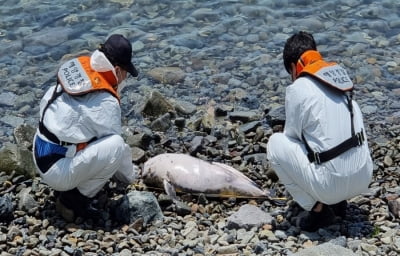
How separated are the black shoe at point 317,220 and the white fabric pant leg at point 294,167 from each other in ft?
0.26

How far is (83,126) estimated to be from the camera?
24.1ft

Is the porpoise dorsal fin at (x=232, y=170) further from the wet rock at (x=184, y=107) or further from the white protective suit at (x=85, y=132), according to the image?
the wet rock at (x=184, y=107)

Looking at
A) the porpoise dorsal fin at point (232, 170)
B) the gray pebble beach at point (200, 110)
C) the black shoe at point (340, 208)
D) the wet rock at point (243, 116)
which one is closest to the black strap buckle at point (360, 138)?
the black shoe at point (340, 208)

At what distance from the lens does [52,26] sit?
14594 millimetres

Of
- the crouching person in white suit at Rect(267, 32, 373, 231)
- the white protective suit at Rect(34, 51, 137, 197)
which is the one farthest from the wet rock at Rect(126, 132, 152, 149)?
the crouching person in white suit at Rect(267, 32, 373, 231)

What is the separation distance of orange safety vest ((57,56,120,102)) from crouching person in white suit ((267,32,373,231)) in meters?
1.60

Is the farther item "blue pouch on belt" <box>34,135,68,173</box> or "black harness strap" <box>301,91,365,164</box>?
"blue pouch on belt" <box>34,135,68,173</box>

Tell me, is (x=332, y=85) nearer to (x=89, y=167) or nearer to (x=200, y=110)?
(x=89, y=167)

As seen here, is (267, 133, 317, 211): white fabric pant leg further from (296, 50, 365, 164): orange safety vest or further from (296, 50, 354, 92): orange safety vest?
(296, 50, 354, 92): orange safety vest

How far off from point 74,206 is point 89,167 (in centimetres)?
49

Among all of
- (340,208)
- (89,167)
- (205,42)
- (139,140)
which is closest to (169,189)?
(89,167)

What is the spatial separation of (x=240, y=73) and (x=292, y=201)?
477 cm

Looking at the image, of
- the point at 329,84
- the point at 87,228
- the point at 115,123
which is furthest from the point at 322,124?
the point at 87,228

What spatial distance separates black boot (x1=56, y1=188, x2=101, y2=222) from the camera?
7.63 meters
